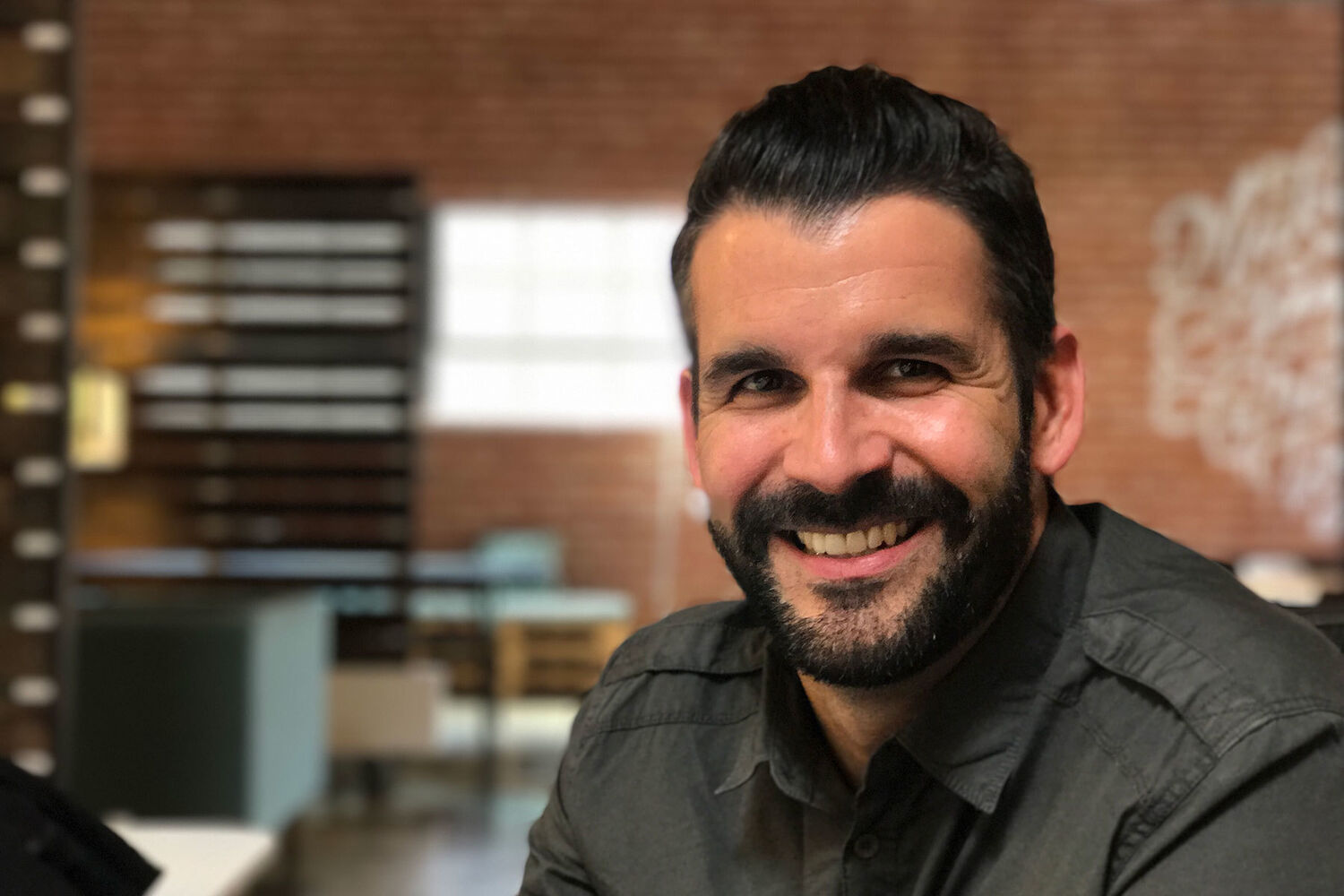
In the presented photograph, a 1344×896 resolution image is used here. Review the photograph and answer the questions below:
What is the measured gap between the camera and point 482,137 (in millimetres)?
7570

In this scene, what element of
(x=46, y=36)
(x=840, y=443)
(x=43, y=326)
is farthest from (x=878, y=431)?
(x=46, y=36)

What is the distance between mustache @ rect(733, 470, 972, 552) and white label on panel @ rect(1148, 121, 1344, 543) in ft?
22.8

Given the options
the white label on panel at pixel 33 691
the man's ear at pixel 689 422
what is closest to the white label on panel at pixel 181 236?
the white label on panel at pixel 33 691

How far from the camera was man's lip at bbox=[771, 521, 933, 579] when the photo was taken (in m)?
0.99

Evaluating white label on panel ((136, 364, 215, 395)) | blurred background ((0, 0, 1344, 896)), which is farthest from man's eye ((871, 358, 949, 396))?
white label on panel ((136, 364, 215, 395))

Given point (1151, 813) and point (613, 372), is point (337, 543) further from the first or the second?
point (1151, 813)

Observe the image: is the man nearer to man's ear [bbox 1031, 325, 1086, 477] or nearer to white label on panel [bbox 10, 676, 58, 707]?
man's ear [bbox 1031, 325, 1086, 477]

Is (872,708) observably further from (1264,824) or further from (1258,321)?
(1258,321)

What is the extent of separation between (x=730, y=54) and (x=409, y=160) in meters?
1.78

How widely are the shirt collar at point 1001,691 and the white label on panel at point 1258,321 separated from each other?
6.89 m

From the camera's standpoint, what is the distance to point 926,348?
38.9 inches

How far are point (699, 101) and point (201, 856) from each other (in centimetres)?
625

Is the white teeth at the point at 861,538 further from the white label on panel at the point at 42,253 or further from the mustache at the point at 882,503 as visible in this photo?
the white label on panel at the point at 42,253

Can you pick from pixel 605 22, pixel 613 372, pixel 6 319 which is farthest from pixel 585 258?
pixel 6 319
